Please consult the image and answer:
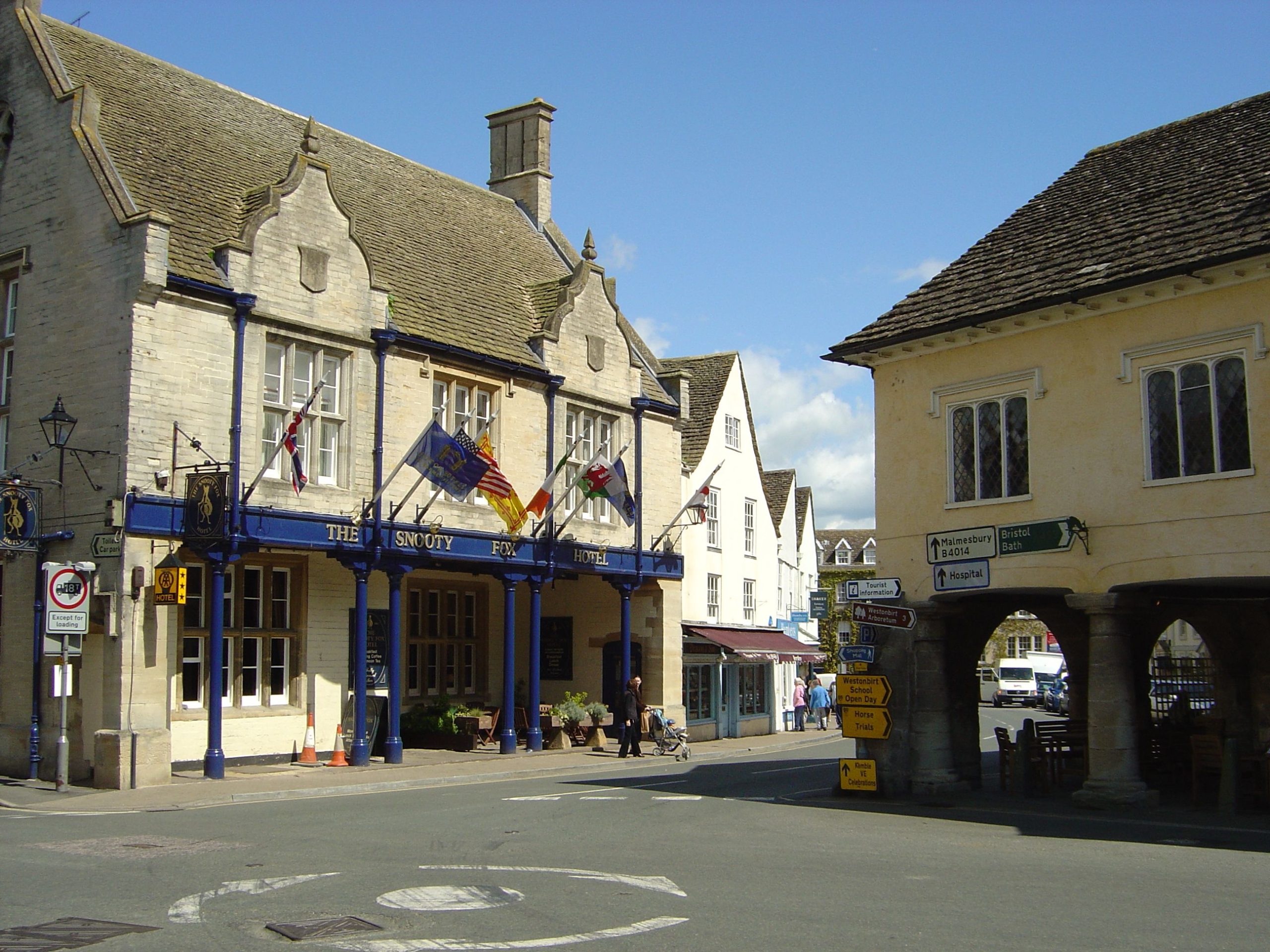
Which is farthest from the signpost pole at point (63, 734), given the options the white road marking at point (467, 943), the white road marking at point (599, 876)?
the white road marking at point (467, 943)

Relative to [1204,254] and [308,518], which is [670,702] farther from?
[1204,254]

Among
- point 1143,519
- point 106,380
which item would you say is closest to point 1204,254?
point 1143,519

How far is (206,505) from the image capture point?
62.7ft

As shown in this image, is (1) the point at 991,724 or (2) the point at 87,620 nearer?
(2) the point at 87,620

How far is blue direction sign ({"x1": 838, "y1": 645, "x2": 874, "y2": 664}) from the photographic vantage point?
1752 centimetres

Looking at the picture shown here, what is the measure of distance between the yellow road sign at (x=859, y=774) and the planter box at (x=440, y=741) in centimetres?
984

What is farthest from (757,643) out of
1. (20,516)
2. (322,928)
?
(322,928)

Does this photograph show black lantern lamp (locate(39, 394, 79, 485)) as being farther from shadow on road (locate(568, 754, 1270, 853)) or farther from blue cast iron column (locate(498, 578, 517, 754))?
shadow on road (locate(568, 754, 1270, 853))

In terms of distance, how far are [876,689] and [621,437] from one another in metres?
13.0

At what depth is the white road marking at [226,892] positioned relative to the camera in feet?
28.3

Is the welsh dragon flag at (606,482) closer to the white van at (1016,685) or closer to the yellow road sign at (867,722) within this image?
the yellow road sign at (867,722)

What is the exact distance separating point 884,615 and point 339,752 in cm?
1016

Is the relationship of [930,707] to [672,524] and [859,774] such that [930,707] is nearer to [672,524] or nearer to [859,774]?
[859,774]

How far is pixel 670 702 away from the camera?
29719 mm
